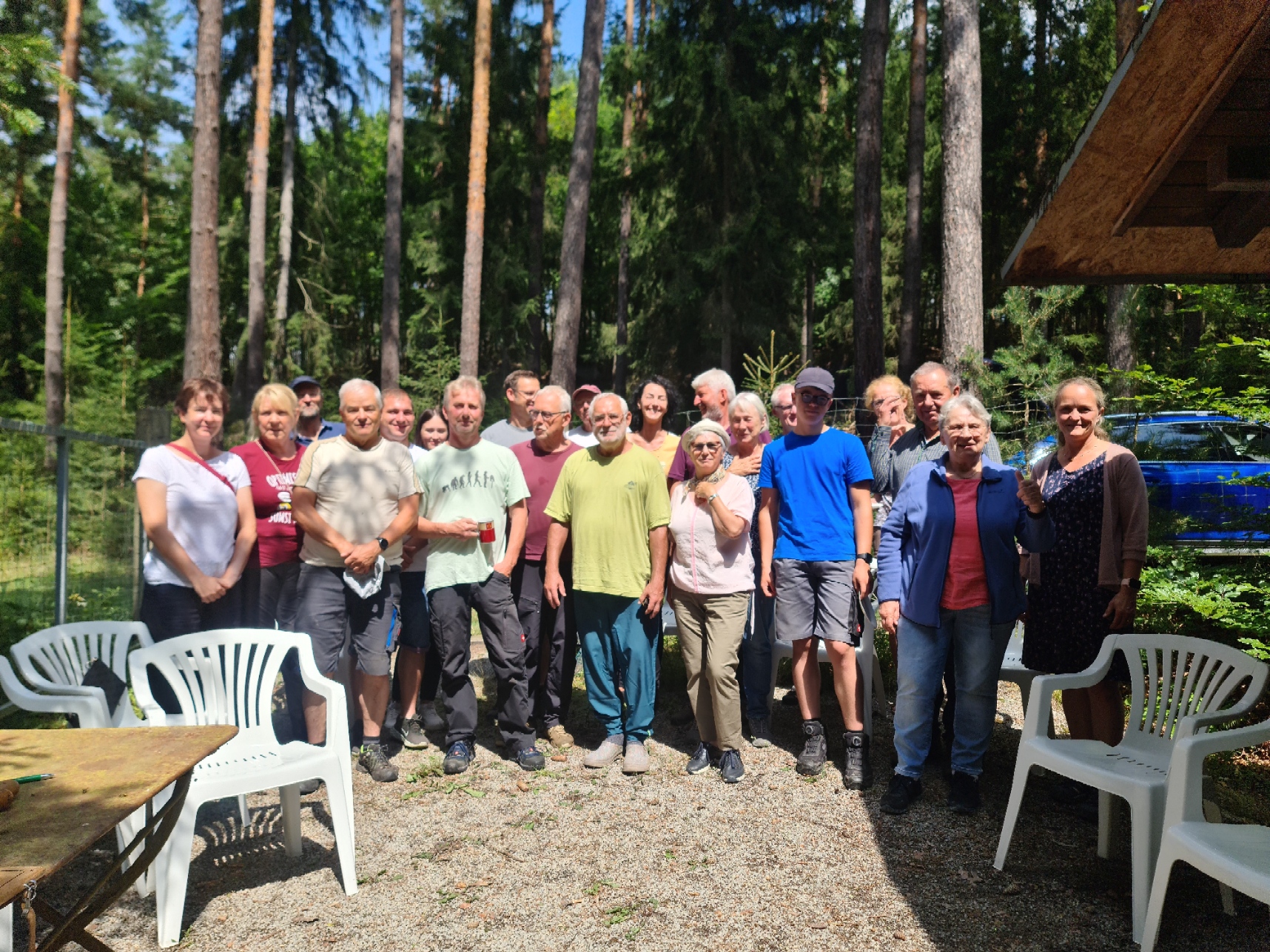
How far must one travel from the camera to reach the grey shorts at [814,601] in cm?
470


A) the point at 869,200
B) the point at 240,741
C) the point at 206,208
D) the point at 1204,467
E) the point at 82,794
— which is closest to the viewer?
the point at 82,794

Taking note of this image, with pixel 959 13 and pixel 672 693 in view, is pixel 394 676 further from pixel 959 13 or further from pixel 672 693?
pixel 959 13

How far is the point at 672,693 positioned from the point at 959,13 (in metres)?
6.43

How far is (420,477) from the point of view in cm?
499

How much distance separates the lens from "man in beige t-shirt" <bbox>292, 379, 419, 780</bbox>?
450cm

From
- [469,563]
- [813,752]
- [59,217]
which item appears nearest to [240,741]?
[469,563]

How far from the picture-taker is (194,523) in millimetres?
4215

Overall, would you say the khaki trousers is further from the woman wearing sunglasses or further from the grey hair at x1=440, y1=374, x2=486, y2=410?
the grey hair at x1=440, y1=374, x2=486, y2=410

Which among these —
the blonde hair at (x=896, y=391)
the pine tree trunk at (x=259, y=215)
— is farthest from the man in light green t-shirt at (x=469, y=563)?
the pine tree trunk at (x=259, y=215)

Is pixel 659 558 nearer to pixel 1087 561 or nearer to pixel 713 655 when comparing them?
pixel 713 655

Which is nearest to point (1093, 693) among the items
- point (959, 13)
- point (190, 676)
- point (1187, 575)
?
point (1187, 575)

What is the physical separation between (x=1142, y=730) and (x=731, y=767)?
73.7 inches

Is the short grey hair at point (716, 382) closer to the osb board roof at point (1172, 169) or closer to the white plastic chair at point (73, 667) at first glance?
the osb board roof at point (1172, 169)

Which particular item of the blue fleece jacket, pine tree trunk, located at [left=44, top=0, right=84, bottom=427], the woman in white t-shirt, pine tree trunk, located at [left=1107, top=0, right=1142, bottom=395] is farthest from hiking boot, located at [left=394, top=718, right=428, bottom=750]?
pine tree trunk, located at [left=44, top=0, right=84, bottom=427]
